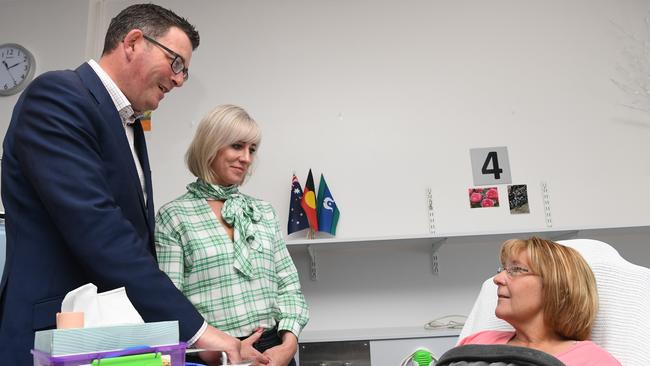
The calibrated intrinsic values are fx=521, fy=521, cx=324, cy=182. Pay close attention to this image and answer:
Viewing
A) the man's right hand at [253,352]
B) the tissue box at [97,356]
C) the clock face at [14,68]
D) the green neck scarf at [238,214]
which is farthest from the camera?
the clock face at [14,68]

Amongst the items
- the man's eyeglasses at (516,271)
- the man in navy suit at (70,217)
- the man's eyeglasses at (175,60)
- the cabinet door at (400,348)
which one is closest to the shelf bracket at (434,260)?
the cabinet door at (400,348)

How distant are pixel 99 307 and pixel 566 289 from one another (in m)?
1.19

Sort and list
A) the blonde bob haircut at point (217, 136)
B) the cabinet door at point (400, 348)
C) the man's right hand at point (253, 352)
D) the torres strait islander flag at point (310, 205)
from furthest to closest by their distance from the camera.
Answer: the torres strait islander flag at point (310, 205), the cabinet door at point (400, 348), the blonde bob haircut at point (217, 136), the man's right hand at point (253, 352)

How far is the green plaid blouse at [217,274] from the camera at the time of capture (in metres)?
1.48

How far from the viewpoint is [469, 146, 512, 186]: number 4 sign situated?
2.93 metres

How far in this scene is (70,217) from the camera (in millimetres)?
954

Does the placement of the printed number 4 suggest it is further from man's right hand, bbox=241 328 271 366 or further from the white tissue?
the white tissue

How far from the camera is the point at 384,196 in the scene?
2.94 meters

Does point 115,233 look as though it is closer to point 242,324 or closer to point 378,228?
point 242,324

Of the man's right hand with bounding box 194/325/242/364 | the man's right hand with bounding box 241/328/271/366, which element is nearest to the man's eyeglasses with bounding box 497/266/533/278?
the man's right hand with bounding box 241/328/271/366

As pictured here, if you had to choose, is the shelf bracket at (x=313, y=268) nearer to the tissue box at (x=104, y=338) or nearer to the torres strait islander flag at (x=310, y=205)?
the torres strait islander flag at (x=310, y=205)

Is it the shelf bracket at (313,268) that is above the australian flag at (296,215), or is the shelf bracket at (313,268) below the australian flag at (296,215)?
below

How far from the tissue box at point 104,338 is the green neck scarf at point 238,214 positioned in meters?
0.79

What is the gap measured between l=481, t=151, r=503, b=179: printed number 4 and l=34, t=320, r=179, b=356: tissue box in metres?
2.49
